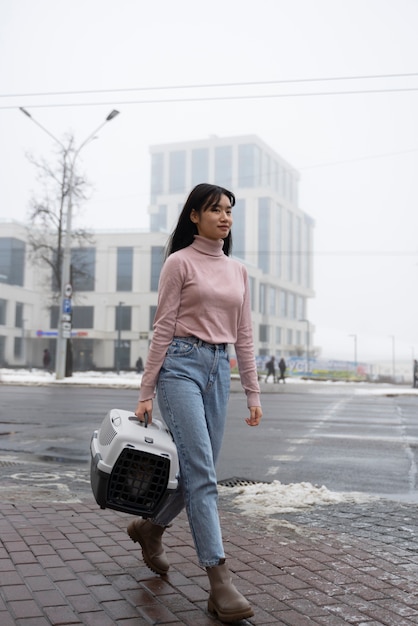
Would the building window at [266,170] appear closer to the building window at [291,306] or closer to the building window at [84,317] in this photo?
the building window at [291,306]

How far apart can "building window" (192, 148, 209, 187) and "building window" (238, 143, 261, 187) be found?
7.66 metres

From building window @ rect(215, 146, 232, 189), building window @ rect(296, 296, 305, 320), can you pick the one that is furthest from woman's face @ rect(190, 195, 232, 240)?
building window @ rect(215, 146, 232, 189)

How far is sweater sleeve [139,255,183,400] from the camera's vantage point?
10.1 feet

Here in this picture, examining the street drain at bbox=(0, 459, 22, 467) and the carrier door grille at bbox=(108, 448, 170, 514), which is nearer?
the carrier door grille at bbox=(108, 448, 170, 514)

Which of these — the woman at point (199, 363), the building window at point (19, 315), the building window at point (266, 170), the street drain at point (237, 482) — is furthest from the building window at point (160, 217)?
the woman at point (199, 363)

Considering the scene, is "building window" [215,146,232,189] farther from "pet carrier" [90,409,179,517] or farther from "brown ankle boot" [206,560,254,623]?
"brown ankle boot" [206,560,254,623]

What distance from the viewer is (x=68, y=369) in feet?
112

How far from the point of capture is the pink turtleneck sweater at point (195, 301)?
309cm

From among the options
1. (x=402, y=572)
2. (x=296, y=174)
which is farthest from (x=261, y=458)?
(x=296, y=174)

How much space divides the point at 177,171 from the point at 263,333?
41.8m

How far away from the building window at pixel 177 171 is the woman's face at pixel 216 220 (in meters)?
121

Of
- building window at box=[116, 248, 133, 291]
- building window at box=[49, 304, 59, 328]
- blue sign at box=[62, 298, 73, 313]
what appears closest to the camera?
blue sign at box=[62, 298, 73, 313]

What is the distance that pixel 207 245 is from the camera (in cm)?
326

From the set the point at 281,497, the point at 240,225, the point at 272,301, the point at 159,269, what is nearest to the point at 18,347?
the point at 159,269
